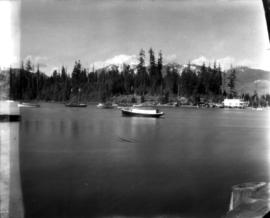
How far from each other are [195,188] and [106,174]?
3638mm

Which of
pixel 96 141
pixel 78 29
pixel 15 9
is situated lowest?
Result: pixel 96 141

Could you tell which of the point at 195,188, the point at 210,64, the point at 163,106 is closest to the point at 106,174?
the point at 195,188

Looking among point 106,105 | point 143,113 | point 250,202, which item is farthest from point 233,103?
point 250,202

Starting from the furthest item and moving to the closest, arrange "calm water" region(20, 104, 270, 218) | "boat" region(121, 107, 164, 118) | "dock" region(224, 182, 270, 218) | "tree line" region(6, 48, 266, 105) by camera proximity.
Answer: "tree line" region(6, 48, 266, 105), "boat" region(121, 107, 164, 118), "calm water" region(20, 104, 270, 218), "dock" region(224, 182, 270, 218)

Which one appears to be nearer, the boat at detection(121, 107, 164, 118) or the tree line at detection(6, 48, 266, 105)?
the boat at detection(121, 107, 164, 118)

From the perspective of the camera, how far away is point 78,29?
22.1m

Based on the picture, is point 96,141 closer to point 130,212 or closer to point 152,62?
point 130,212

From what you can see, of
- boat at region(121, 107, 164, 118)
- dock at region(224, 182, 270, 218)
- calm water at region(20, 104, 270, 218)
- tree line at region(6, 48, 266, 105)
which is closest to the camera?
dock at region(224, 182, 270, 218)

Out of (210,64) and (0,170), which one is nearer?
(0,170)

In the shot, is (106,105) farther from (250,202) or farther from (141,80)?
(250,202)

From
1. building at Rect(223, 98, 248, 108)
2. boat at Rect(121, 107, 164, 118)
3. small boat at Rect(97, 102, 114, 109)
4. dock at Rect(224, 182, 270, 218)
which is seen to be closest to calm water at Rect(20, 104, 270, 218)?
dock at Rect(224, 182, 270, 218)

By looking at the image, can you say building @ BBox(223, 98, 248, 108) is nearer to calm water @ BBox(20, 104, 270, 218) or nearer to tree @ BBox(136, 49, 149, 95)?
tree @ BBox(136, 49, 149, 95)

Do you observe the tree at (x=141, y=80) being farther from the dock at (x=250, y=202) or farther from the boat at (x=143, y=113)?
the dock at (x=250, y=202)

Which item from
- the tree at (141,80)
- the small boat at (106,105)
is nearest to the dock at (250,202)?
the tree at (141,80)
